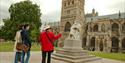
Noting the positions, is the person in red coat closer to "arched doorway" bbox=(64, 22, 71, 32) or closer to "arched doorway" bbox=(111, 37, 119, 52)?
"arched doorway" bbox=(111, 37, 119, 52)

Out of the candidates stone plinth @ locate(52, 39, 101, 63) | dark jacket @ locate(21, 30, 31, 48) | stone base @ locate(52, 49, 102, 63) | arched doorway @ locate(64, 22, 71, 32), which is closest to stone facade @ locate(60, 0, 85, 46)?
arched doorway @ locate(64, 22, 71, 32)

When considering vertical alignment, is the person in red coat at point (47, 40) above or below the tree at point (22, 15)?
below

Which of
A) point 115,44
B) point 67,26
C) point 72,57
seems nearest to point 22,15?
point 67,26

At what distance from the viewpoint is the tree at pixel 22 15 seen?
1535 inches

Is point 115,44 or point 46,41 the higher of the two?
point 46,41

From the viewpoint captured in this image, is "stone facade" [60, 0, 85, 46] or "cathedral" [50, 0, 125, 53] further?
Result: "stone facade" [60, 0, 85, 46]

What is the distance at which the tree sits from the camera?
38981 mm

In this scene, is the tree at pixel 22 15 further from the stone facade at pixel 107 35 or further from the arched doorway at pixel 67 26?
the stone facade at pixel 107 35

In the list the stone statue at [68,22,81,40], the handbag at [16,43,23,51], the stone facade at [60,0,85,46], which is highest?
the stone facade at [60,0,85,46]

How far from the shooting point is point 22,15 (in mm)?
39344

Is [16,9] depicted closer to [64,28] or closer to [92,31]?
[64,28]

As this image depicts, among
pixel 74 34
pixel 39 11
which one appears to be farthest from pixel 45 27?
pixel 39 11

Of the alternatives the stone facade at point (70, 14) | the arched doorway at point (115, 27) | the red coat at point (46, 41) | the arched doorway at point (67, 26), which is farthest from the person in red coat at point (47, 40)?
the arched doorway at point (67, 26)

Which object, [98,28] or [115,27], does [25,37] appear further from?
[98,28]
